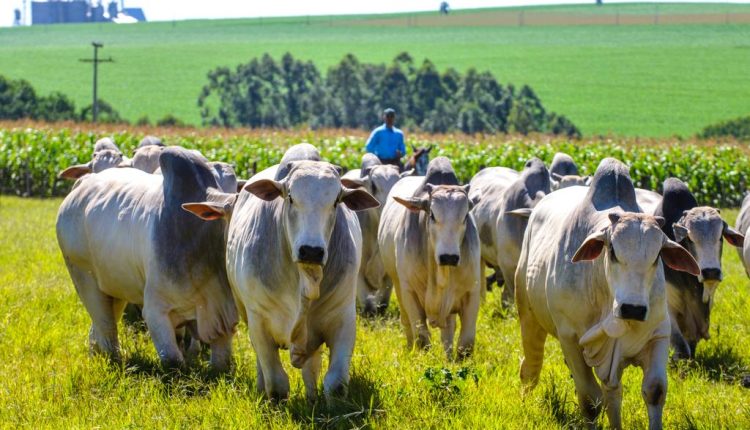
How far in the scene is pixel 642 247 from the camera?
20.1ft

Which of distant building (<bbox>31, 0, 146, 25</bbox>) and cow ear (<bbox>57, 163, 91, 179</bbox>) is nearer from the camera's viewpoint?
cow ear (<bbox>57, 163, 91, 179</bbox>)

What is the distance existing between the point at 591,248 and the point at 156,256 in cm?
332

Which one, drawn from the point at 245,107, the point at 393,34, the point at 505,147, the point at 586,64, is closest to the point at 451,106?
the point at 245,107

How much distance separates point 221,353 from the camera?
331 inches

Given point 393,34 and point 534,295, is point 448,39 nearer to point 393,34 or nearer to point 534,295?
point 393,34

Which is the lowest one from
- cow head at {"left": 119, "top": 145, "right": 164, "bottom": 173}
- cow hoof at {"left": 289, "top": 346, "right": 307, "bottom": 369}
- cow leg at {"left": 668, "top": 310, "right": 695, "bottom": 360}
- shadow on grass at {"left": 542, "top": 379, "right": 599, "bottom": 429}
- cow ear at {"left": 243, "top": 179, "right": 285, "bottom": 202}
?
cow leg at {"left": 668, "top": 310, "right": 695, "bottom": 360}

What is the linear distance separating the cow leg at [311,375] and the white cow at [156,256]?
2.83 ft

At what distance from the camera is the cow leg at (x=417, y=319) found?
10.0 meters

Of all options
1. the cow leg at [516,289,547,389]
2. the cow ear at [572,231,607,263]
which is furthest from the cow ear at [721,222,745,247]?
the cow ear at [572,231,607,263]

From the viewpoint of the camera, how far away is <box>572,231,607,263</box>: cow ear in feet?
20.9

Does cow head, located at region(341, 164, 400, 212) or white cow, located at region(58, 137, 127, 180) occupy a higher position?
white cow, located at region(58, 137, 127, 180)

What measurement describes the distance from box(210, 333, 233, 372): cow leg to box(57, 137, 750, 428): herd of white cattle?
0.06ft

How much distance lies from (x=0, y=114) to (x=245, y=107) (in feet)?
48.5

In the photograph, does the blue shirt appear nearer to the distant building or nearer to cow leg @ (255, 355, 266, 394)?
cow leg @ (255, 355, 266, 394)
